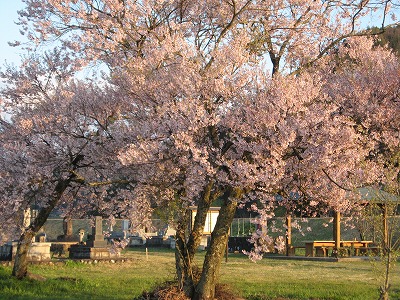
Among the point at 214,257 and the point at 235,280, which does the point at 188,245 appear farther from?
the point at 235,280

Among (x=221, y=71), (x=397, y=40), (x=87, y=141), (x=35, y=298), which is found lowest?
(x=35, y=298)

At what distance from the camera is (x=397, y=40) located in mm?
65500

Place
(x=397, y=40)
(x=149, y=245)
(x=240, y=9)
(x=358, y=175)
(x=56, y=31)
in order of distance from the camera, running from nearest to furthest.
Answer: (x=358, y=175), (x=240, y=9), (x=56, y=31), (x=149, y=245), (x=397, y=40)

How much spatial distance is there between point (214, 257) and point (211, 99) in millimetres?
3028

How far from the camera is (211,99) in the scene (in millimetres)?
10617

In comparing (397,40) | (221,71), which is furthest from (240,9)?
(397,40)

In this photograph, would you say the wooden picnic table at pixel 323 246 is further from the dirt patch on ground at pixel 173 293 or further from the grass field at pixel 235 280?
the dirt patch on ground at pixel 173 293

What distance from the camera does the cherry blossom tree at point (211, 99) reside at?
9992mm

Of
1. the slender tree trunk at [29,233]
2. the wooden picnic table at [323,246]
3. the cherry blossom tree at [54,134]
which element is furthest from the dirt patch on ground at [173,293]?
the wooden picnic table at [323,246]

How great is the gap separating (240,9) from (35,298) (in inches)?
310

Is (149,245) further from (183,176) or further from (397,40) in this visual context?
(397,40)

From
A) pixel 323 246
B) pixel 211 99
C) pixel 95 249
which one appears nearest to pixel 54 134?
pixel 211 99

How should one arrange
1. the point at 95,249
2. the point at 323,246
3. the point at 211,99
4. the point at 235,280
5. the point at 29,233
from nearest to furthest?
the point at 211,99
the point at 29,233
the point at 235,280
the point at 95,249
the point at 323,246

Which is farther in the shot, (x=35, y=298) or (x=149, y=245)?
(x=149, y=245)
